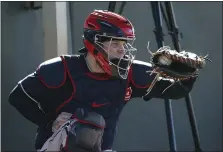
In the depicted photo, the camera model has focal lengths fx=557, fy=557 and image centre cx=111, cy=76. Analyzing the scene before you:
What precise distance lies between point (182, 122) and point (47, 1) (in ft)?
5.59

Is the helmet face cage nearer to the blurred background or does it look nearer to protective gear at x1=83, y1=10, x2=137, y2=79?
protective gear at x1=83, y1=10, x2=137, y2=79

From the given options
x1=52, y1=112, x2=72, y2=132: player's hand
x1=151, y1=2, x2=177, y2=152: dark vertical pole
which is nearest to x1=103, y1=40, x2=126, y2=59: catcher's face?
x1=52, y1=112, x2=72, y2=132: player's hand

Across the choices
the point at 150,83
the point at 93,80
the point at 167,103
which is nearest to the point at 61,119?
the point at 93,80

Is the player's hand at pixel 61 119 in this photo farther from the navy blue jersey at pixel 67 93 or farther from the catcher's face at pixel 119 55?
the catcher's face at pixel 119 55

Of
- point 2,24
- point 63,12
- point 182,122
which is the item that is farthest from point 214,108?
point 2,24

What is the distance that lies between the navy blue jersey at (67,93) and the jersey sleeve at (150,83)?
42mm

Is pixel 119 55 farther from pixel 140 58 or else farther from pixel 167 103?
pixel 140 58

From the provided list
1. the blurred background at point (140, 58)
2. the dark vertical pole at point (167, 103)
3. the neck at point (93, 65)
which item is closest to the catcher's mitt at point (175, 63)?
the neck at point (93, 65)

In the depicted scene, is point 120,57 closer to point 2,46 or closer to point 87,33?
point 87,33

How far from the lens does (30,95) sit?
2.69 meters

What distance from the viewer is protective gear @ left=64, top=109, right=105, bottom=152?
250 cm

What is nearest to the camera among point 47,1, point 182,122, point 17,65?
point 47,1

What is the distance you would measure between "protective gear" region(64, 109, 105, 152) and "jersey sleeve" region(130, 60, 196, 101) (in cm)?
35

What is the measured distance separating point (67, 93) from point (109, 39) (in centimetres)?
33
